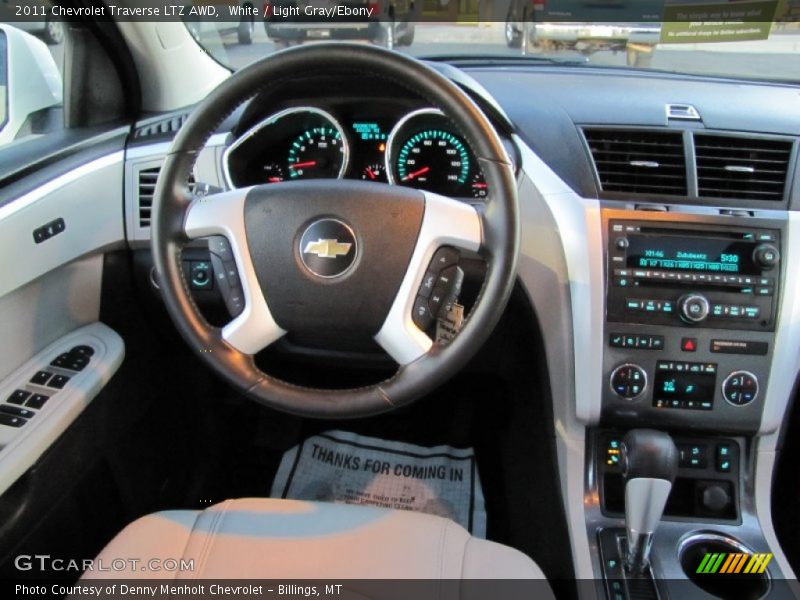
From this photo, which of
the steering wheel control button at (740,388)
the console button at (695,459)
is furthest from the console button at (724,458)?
the steering wheel control button at (740,388)

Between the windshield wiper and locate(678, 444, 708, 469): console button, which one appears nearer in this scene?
locate(678, 444, 708, 469): console button

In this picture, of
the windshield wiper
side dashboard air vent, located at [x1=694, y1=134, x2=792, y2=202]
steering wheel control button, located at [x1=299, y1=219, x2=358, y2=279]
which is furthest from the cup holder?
the windshield wiper

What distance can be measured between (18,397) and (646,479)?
1.22 m

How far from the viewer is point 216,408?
207 centimetres

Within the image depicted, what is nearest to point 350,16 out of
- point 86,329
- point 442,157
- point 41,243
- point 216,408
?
point 442,157

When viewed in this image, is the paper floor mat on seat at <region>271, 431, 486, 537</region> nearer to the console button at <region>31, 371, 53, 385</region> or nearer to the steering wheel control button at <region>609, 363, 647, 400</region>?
the steering wheel control button at <region>609, 363, 647, 400</region>

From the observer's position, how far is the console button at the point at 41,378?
1452mm

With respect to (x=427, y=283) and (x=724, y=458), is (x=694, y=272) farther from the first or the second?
(x=427, y=283)

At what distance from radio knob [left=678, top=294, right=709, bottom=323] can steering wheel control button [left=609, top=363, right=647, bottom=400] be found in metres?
0.14

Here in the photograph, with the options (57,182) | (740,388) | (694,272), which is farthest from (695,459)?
(57,182)

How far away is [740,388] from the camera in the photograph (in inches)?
57.7

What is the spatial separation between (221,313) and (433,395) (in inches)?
29.9

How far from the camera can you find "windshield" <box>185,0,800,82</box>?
1576 mm

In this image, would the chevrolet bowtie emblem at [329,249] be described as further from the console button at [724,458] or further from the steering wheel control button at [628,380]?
the console button at [724,458]
